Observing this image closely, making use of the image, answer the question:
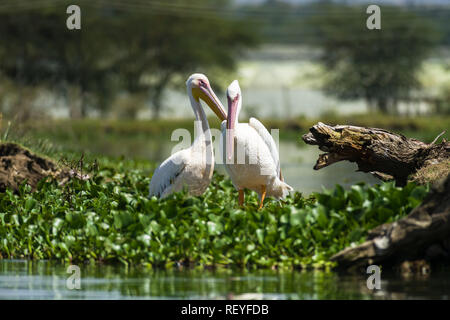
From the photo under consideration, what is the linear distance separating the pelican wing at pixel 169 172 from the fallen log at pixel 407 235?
2581 millimetres

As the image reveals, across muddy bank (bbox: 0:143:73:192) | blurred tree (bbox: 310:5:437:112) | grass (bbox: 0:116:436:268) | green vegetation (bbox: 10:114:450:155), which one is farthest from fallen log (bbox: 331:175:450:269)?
blurred tree (bbox: 310:5:437:112)

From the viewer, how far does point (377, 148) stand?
1054cm

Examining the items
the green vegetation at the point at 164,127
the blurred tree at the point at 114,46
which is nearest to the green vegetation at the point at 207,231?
the green vegetation at the point at 164,127

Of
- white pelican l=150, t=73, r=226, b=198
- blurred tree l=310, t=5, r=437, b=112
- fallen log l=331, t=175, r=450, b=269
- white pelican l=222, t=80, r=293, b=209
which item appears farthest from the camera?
blurred tree l=310, t=5, r=437, b=112

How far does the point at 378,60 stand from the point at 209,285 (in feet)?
162

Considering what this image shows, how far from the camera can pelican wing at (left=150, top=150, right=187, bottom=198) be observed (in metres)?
10.1

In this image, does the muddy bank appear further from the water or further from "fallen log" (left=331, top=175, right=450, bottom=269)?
"fallen log" (left=331, top=175, right=450, bottom=269)

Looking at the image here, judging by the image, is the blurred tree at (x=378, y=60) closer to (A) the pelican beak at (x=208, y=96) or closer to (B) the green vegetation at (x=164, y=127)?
(B) the green vegetation at (x=164, y=127)

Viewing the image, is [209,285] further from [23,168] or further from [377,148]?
[23,168]

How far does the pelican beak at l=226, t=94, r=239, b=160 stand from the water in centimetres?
228

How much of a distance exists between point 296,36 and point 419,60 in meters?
24.6

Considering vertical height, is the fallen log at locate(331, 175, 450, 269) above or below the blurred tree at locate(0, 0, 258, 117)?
below

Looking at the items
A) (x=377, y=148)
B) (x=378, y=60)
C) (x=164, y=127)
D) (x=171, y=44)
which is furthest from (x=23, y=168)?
(x=378, y=60)
